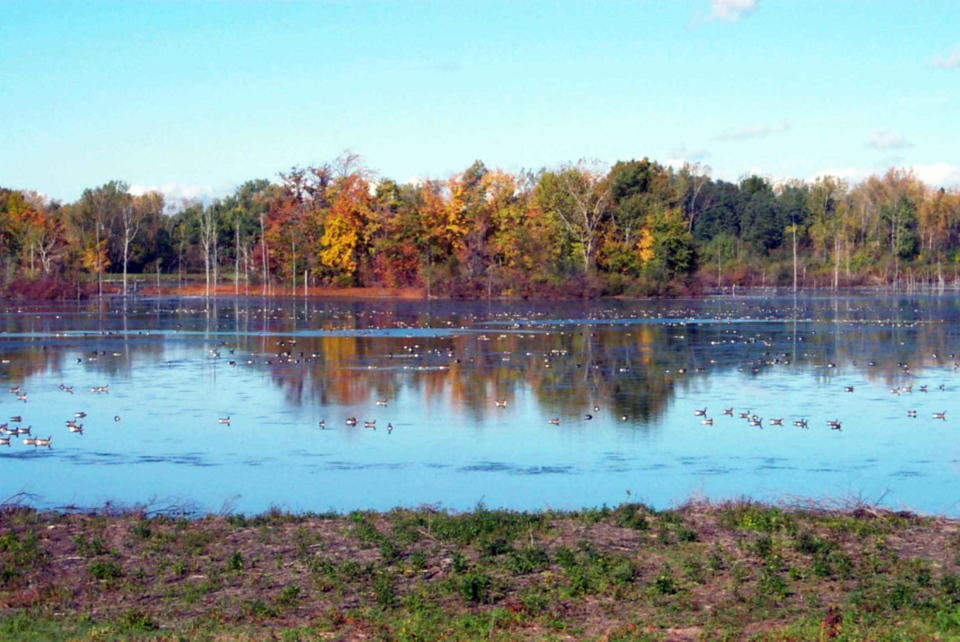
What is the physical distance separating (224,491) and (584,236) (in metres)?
65.7

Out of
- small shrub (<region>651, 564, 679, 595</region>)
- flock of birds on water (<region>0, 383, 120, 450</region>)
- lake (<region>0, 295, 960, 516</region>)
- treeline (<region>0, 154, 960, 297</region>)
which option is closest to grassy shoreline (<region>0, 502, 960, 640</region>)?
small shrub (<region>651, 564, 679, 595</region>)

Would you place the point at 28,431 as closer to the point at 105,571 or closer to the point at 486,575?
the point at 105,571

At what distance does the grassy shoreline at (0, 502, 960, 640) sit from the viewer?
7.64 metres

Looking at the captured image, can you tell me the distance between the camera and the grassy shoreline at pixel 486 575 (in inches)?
301

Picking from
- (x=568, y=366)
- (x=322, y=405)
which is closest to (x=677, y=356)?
(x=568, y=366)

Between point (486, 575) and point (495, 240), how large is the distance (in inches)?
2783

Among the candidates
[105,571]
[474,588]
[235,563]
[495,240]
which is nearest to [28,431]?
[105,571]

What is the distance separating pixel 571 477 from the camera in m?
14.3

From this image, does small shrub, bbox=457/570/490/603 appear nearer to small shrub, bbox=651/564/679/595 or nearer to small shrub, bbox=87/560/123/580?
small shrub, bbox=651/564/679/595

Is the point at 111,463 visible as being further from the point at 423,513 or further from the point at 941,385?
the point at 941,385

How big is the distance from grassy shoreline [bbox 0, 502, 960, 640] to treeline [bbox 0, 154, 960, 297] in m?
63.4

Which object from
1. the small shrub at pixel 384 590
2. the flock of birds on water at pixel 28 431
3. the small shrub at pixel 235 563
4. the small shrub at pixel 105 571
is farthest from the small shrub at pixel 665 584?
the flock of birds on water at pixel 28 431

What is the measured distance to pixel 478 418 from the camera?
19.3m

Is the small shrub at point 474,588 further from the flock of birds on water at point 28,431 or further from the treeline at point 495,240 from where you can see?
the treeline at point 495,240
